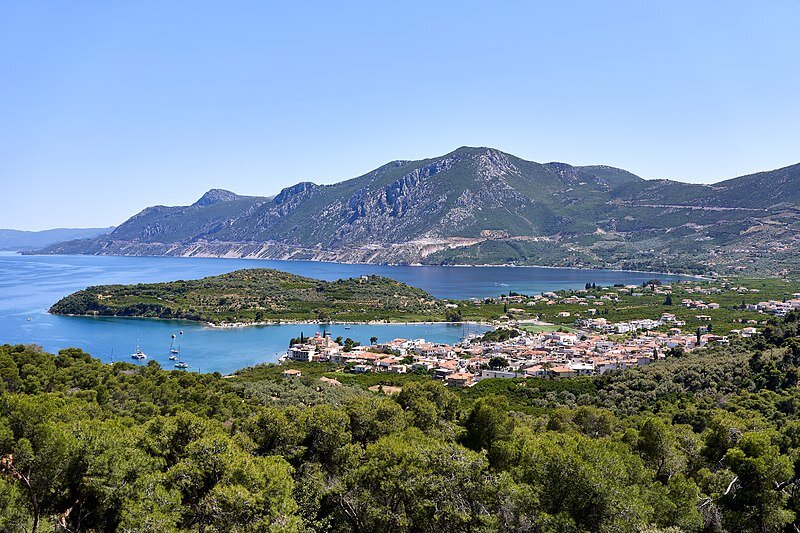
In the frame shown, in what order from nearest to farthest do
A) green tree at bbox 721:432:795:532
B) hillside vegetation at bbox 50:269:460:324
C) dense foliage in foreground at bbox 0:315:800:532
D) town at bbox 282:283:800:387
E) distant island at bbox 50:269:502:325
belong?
dense foliage in foreground at bbox 0:315:800:532, green tree at bbox 721:432:795:532, town at bbox 282:283:800:387, distant island at bbox 50:269:502:325, hillside vegetation at bbox 50:269:460:324

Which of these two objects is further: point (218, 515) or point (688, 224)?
point (688, 224)

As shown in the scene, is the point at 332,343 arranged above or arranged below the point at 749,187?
below

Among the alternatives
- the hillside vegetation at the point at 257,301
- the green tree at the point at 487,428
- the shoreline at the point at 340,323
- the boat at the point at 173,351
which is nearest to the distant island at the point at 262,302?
the hillside vegetation at the point at 257,301

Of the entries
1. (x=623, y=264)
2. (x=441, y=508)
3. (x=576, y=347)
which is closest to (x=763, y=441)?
(x=441, y=508)

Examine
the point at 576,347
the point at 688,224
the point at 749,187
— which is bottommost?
the point at 576,347

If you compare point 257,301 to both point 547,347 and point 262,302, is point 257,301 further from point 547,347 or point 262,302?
point 547,347

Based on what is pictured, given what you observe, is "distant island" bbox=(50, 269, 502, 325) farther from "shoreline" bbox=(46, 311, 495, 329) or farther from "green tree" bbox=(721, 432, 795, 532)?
"green tree" bbox=(721, 432, 795, 532)

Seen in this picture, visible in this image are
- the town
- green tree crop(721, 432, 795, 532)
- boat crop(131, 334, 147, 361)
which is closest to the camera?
green tree crop(721, 432, 795, 532)

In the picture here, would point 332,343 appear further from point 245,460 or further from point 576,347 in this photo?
point 245,460

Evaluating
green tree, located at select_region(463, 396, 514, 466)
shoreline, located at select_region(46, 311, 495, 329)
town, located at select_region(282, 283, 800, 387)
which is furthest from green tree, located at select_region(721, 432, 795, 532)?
shoreline, located at select_region(46, 311, 495, 329)
